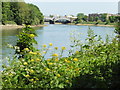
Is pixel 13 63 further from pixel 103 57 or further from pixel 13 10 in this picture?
pixel 13 10

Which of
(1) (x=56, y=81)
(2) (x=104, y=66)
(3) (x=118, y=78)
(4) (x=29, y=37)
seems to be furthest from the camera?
(4) (x=29, y=37)

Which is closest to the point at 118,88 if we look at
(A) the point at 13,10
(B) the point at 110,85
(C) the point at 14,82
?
(B) the point at 110,85

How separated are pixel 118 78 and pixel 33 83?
1.18 m

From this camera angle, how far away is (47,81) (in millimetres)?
3094

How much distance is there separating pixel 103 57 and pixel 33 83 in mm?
1493

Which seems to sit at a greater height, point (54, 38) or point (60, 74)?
point (60, 74)

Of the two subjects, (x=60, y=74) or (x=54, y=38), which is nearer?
(x=60, y=74)

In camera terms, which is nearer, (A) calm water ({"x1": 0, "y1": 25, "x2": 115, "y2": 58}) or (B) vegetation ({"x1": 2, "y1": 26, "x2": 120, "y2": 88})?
(B) vegetation ({"x1": 2, "y1": 26, "x2": 120, "y2": 88})

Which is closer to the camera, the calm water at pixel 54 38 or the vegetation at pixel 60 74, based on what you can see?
the vegetation at pixel 60 74

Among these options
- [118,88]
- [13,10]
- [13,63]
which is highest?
[13,10]

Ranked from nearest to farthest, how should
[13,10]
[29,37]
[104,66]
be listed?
[104,66] < [29,37] < [13,10]

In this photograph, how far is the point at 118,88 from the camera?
3199 millimetres

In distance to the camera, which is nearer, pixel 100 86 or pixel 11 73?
pixel 100 86

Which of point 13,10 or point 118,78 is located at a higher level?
point 13,10
